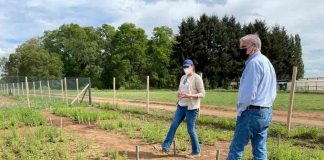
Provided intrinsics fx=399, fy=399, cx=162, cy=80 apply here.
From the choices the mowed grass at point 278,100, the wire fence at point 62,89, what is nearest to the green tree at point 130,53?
the wire fence at point 62,89

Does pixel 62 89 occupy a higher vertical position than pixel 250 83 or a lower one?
lower

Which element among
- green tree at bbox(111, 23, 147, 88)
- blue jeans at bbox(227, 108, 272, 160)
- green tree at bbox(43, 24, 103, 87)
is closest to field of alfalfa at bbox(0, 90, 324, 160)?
blue jeans at bbox(227, 108, 272, 160)

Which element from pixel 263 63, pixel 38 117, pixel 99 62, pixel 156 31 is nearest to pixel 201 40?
pixel 156 31

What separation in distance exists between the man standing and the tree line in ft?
155

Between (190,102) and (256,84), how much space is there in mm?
2705

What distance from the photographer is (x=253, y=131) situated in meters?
5.13

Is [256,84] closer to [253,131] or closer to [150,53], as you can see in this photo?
[253,131]

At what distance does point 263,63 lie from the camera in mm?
5094

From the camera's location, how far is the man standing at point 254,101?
5027mm

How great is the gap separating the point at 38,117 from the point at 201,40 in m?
43.3

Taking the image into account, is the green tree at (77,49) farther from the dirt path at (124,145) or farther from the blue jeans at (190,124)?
the blue jeans at (190,124)

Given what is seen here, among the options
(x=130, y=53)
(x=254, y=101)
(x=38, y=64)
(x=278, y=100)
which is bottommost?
(x=278, y=100)

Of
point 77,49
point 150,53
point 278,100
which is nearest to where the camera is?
point 278,100

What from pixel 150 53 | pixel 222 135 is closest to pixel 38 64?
pixel 150 53
